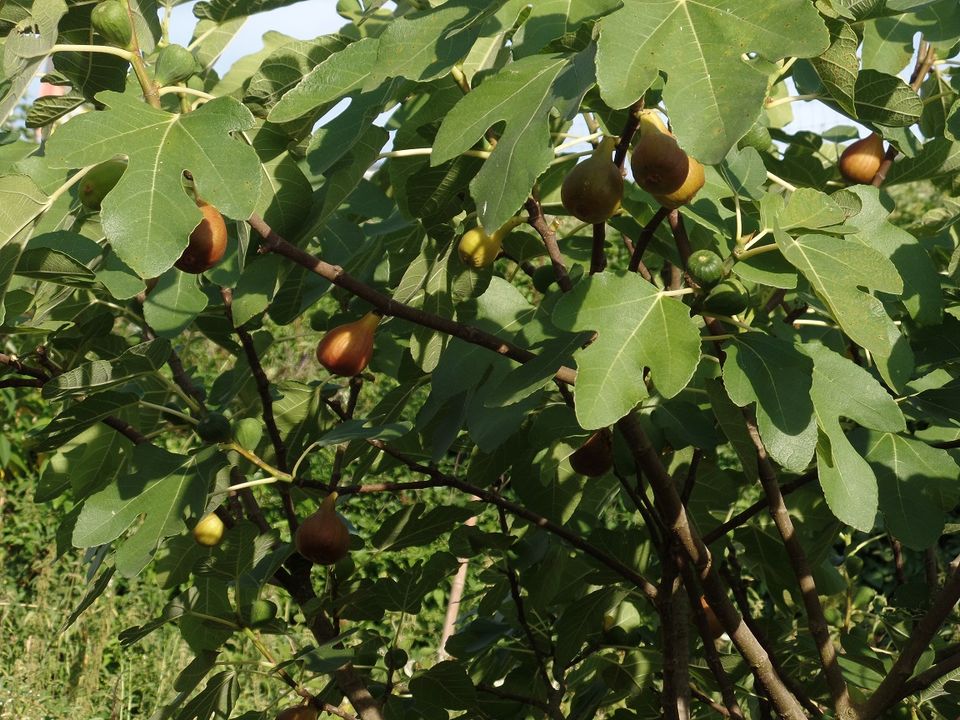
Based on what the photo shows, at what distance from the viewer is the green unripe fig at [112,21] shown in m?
1.13

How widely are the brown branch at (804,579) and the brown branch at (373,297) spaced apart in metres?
0.36

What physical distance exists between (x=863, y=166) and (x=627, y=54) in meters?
0.99

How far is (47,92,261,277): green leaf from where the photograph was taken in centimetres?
101

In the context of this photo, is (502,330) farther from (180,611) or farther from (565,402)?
(180,611)

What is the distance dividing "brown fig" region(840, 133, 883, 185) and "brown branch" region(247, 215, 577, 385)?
2.49 feet

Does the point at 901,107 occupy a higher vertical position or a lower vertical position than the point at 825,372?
higher

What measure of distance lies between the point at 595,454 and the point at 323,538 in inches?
16.5

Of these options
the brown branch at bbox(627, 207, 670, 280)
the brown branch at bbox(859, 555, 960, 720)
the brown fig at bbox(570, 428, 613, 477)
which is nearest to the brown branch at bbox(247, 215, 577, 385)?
the brown branch at bbox(627, 207, 670, 280)

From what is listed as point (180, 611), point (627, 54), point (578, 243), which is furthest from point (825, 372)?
point (180, 611)

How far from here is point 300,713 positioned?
5.29 feet

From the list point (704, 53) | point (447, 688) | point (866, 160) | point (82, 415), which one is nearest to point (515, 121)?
point (704, 53)

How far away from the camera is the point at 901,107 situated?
4.24ft

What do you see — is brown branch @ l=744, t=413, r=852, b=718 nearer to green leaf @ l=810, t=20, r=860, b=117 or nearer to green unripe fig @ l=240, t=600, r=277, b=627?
green leaf @ l=810, t=20, r=860, b=117

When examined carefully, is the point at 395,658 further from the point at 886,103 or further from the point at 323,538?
the point at 886,103
